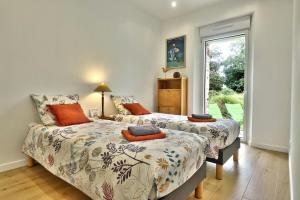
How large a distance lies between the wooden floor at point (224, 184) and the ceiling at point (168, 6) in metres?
3.20

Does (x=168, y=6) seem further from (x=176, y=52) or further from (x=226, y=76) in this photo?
(x=226, y=76)

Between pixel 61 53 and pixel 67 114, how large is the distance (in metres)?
1.03

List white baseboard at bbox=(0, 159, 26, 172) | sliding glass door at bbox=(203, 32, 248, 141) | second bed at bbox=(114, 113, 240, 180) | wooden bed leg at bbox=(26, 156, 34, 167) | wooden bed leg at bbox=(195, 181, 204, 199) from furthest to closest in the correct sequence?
sliding glass door at bbox=(203, 32, 248, 141) → wooden bed leg at bbox=(26, 156, 34, 167) → white baseboard at bbox=(0, 159, 26, 172) → second bed at bbox=(114, 113, 240, 180) → wooden bed leg at bbox=(195, 181, 204, 199)

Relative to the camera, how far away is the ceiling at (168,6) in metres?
3.78

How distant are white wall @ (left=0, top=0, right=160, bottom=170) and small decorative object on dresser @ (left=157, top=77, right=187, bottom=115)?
0.63 m

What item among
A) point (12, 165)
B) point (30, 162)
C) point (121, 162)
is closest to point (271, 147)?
point (121, 162)

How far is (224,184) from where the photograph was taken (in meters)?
2.01

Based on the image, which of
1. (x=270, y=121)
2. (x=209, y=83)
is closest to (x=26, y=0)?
(x=209, y=83)

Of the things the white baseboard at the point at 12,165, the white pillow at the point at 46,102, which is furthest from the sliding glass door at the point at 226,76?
the white baseboard at the point at 12,165

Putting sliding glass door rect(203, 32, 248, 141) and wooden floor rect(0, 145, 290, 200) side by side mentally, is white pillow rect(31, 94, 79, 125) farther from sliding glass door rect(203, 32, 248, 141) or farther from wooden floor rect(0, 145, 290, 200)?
sliding glass door rect(203, 32, 248, 141)

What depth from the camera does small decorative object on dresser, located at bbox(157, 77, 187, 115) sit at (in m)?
4.17

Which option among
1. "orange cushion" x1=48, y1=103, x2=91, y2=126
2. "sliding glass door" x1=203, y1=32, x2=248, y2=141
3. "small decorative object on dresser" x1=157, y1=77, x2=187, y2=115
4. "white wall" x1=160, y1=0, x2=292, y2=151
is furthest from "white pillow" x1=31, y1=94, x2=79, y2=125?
"white wall" x1=160, y1=0, x2=292, y2=151

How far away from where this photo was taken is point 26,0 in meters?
2.45

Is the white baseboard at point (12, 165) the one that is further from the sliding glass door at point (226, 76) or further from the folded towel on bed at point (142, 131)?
the sliding glass door at point (226, 76)
